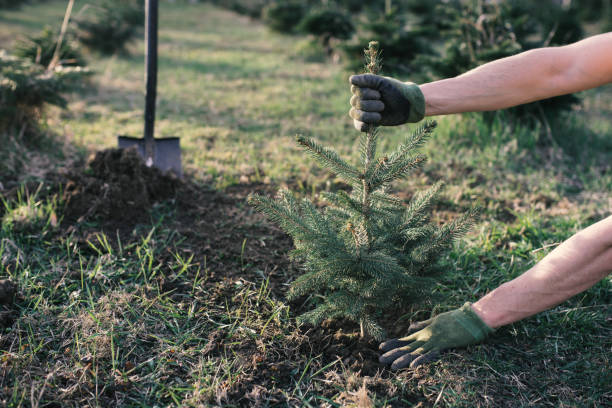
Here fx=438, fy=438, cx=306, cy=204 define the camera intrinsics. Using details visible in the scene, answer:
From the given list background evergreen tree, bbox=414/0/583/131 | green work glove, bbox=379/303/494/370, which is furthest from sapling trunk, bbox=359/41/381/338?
background evergreen tree, bbox=414/0/583/131

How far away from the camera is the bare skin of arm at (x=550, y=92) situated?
5.65 ft

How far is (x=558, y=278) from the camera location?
5.84 ft

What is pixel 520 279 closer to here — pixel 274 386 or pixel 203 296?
pixel 274 386

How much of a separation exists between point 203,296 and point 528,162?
10.9ft

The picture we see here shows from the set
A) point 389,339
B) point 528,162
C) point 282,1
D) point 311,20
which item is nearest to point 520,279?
point 389,339

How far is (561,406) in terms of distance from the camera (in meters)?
1.74

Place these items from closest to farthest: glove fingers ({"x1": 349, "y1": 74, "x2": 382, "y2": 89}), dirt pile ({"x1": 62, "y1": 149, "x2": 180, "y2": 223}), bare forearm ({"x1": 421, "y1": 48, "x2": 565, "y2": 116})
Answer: glove fingers ({"x1": 349, "y1": 74, "x2": 382, "y2": 89}) → bare forearm ({"x1": 421, "y1": 48, "x2": 565, "y2": 116}) → dirt pile ({"x1": 62, "y1": 149, "x2": 180, "y2": 223})

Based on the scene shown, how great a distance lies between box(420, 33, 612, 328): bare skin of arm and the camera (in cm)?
172

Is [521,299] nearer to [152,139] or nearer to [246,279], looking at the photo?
[246,279]

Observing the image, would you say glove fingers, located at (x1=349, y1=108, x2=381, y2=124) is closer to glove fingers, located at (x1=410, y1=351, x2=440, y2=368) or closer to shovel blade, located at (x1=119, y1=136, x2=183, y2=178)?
glove fingers, located at (x1=410, y1=351, x2=440, y2=368)

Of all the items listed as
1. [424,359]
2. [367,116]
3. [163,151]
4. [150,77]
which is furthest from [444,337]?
[150,77]

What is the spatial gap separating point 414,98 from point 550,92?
606 millimetres

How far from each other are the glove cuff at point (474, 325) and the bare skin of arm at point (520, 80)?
0.91 m

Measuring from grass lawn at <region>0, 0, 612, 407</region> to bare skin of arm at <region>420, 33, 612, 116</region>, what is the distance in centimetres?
94
